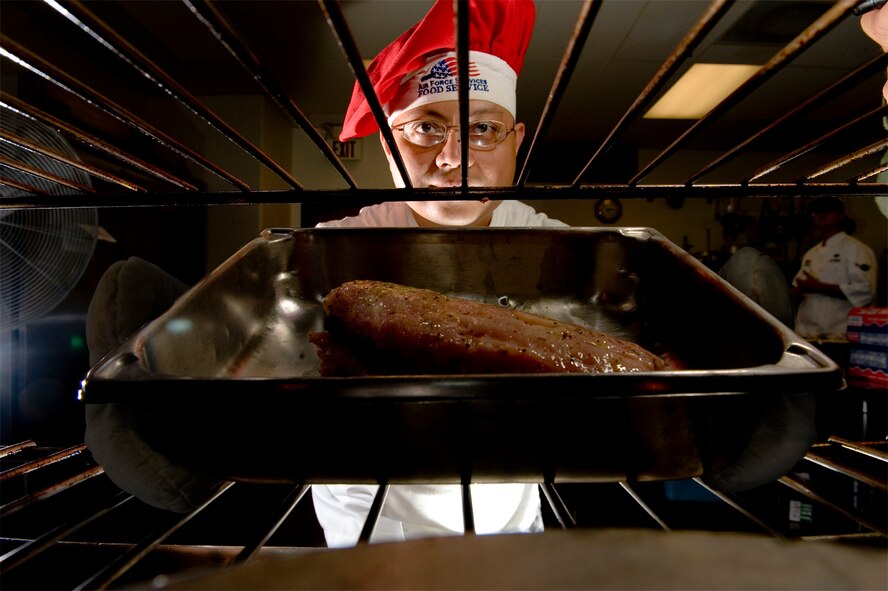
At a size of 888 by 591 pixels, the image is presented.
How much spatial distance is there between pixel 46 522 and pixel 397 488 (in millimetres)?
2222

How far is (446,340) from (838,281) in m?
4.89

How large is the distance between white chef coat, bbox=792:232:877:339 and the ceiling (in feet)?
4.37

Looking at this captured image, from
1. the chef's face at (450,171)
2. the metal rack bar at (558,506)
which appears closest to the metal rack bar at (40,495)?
the metal rack bar at (558,506)

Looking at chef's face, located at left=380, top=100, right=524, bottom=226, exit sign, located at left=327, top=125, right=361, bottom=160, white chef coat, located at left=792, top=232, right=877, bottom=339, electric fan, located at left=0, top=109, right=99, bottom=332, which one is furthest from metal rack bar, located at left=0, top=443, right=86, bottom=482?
white chef coat, located at left=792, top=232, right=877, bottom=339

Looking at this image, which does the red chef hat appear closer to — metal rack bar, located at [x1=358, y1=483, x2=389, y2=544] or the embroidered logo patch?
the embroidered logo patch

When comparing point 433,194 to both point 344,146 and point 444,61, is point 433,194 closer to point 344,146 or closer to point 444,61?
point 444,61

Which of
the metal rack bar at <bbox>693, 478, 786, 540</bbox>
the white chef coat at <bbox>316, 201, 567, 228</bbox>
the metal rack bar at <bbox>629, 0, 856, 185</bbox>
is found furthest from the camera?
the white chef coat at <bbox>316, 201, 567, 228</bbox>

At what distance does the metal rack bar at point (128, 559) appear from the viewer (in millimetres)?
341

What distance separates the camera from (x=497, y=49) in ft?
4.42

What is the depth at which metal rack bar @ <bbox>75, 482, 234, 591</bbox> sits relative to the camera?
34 cm

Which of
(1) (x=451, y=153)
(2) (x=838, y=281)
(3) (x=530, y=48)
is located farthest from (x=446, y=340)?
(2) (x=838, y=281)

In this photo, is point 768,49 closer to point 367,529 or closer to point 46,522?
point 367,529

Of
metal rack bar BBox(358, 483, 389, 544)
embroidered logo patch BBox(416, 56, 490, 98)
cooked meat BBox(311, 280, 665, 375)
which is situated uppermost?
embroidered logo patch BBox(416, 56, 490, 98)

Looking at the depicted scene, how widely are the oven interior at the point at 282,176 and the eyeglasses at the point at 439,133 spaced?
0.69 feet
